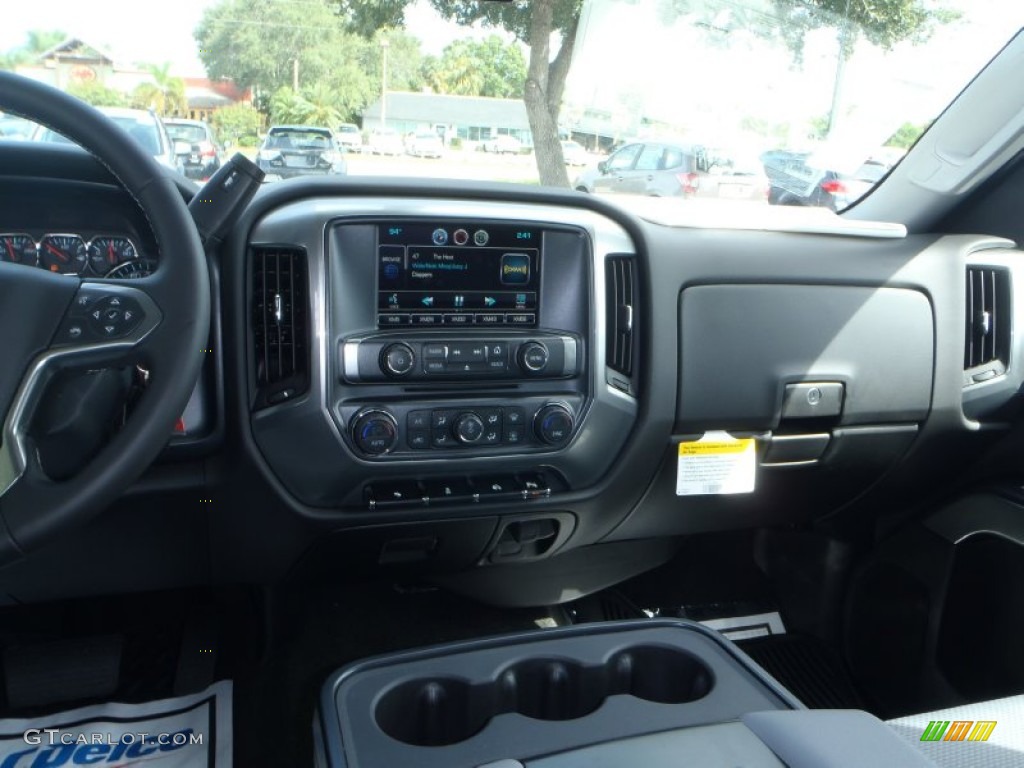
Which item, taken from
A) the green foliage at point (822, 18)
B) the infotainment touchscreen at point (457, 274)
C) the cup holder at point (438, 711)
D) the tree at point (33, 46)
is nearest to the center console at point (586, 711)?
the cup holder at point (438, 711)

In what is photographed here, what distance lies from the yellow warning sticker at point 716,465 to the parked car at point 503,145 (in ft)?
2.53

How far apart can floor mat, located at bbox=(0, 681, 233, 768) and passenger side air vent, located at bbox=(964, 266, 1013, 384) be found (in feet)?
6.77

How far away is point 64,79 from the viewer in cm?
160

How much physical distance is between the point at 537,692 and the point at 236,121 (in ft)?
3.88

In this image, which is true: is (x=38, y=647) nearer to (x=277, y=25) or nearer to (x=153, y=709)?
(x=153, y=709)

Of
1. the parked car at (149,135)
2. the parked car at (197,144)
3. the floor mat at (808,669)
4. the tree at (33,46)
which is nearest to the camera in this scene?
the parked car at (149,135)

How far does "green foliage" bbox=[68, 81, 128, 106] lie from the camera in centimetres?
159

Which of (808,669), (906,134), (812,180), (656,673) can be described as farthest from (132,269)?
(808,669)

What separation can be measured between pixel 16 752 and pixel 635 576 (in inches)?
65.6

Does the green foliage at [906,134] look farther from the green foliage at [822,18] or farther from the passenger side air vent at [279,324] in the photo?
the passenger side air vent at [279,324]

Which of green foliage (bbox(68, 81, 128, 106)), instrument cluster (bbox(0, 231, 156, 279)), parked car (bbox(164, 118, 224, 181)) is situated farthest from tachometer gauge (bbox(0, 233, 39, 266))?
parked car (bbox(164, 118, 224, 181))

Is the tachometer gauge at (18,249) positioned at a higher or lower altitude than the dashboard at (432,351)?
higher

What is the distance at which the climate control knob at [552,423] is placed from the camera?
6.67ft
